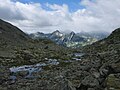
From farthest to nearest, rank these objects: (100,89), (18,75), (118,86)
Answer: (18,75)
(100,89)
(118,86)

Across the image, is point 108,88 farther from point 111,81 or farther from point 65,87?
point 65,87

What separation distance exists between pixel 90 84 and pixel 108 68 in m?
4.47

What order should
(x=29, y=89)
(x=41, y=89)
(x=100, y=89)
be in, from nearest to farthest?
(x=100, y=89) < (x=41, y=89) < (x=29, y=89)

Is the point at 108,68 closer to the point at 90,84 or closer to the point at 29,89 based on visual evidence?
the point at 90,84

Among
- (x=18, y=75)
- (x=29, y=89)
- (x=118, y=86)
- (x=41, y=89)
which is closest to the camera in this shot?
(x=118, y=86)

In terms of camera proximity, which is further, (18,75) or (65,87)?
(18,75)

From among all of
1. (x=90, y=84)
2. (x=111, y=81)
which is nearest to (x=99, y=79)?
(x=90, y=84)

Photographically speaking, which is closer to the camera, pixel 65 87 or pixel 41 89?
pixel 65 87

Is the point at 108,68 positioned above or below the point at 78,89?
above

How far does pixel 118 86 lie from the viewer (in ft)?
95.6

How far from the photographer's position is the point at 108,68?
3641 centimetres

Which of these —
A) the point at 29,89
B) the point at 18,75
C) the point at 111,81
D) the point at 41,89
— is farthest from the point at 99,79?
the point at 18,75

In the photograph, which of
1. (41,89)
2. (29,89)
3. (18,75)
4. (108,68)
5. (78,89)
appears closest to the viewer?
(78,89)

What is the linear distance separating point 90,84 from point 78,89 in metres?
1.74
